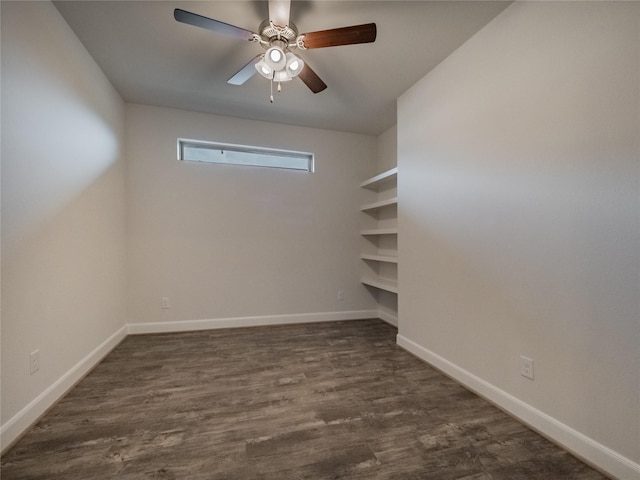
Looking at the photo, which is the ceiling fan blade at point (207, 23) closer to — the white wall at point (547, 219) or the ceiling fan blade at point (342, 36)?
the ceiling fan blade at point (342, 36)

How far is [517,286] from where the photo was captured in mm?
1616

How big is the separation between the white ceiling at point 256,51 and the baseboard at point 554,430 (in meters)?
2.43

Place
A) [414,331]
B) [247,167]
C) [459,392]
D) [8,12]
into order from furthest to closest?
1. [247,167]
2. [414,331]
3. [459,392]
4. [8,12]

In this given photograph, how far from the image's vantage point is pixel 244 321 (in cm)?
326

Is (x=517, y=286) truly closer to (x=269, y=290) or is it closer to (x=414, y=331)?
(x=414, y=331)

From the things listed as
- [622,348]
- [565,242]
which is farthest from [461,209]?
[622,348]

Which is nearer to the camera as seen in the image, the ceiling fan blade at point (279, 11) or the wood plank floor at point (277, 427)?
the wood plank floor at point (277, 427)

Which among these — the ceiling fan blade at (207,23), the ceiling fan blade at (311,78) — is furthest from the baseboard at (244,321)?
the ceiling fan blade at (207,23)

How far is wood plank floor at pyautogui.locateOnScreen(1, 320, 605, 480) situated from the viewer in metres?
1.22

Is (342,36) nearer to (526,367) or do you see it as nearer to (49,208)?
(49,208)

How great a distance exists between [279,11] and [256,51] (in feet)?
2.16

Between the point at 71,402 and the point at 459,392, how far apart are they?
2564mm

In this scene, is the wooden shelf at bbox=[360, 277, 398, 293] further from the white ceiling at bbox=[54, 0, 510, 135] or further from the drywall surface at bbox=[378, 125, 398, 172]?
the white ceiling at bbox=[54, 0, 510, 135]

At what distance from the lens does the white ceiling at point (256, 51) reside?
5.57 ft
